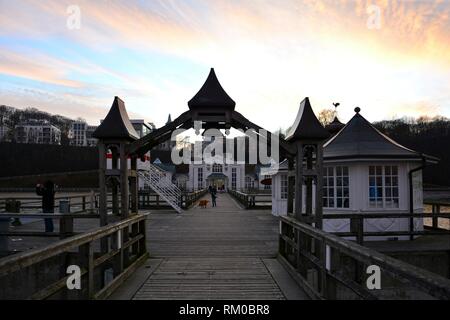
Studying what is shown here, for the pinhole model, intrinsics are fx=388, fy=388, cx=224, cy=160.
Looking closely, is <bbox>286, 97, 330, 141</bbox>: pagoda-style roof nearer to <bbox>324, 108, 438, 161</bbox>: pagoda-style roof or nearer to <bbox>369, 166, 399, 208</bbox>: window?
<bbox>324, 108, 438, 161</bbox>: pagoda-style roof

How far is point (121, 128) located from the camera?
748 cm

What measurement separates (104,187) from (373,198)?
341 inches

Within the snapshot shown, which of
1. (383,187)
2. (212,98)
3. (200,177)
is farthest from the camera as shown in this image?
(200,177)

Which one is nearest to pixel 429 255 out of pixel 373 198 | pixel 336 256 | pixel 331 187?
pixel 373 198

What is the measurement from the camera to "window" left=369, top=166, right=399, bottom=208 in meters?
12.4

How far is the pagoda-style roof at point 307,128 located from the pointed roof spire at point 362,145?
16.8ft

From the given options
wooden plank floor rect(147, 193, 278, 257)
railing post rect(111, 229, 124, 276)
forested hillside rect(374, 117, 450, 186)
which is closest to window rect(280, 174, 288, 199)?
wooden plank floor rect(147, 193, 278, 257)

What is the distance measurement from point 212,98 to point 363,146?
689 cm

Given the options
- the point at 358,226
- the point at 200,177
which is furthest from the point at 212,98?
the point at 200,177

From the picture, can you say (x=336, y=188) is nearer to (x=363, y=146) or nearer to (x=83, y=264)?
(x=363, y=146)

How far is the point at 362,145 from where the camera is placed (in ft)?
42.0

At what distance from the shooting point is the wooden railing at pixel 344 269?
2992mm

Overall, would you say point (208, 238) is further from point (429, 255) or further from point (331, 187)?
point (429, 255)

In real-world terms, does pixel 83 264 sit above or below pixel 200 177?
below
